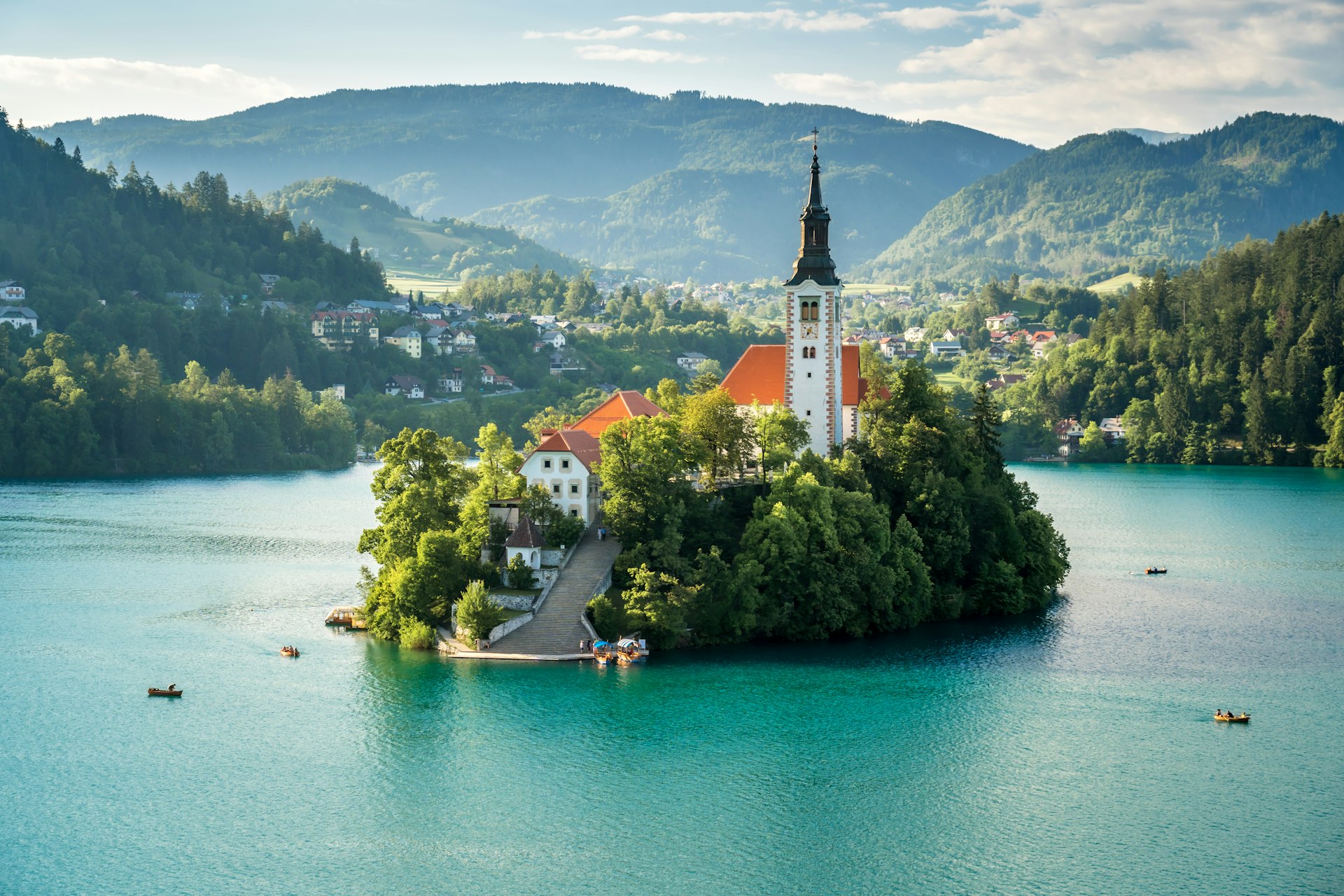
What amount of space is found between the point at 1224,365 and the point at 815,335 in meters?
82.1

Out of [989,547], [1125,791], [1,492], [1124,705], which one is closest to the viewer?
[1125,791]

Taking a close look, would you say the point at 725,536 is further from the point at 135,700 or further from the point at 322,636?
the point at 135,700

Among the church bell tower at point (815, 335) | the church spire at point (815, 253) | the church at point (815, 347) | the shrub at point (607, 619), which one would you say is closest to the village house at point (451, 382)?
the church at point (815, 347)

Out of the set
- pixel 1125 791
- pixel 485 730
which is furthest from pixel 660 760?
pixel 1125 791

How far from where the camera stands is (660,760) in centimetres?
4353

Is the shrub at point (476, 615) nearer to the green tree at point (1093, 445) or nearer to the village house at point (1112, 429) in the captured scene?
the green tree at point (1093, 445)

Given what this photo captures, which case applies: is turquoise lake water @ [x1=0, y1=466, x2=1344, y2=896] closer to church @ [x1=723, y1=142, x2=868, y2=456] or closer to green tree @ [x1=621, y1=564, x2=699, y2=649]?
green tree @ [x1=621, y1=564, x2=699, y2=649]

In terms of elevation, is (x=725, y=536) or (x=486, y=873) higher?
(x=725, y=536)

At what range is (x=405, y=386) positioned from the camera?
151250mm

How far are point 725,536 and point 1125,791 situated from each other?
2051cm

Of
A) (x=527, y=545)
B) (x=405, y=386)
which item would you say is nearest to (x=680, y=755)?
(x=527, y=545)

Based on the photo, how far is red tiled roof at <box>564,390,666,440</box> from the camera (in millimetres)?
65250

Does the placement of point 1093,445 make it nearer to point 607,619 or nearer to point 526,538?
point 526,538

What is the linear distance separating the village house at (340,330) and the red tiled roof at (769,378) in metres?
96.0
